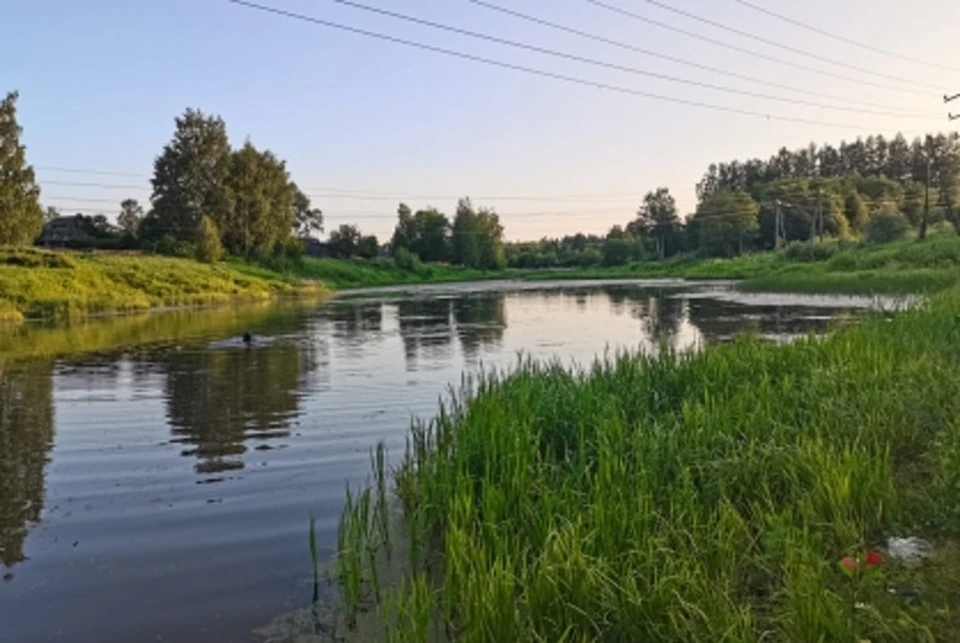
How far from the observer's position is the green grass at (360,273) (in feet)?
302

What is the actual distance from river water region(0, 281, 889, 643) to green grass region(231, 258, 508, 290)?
5940 cm

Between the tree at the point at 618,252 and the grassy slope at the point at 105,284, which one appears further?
the tree at the point at 618,252

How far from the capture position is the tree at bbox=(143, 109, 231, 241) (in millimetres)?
93562

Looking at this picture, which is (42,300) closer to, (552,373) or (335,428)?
(335,428)

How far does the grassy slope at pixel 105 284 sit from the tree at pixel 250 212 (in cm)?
1955

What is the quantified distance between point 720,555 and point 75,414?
48.1ft

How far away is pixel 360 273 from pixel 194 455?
104m

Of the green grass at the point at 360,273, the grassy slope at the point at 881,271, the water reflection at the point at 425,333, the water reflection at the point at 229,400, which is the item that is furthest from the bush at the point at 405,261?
the water reflection at the point at 229,400

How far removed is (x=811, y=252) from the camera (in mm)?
79438

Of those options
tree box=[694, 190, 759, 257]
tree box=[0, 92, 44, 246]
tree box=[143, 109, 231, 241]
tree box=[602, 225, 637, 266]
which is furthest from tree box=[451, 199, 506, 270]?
tree box=[0, 92, 44, 246]

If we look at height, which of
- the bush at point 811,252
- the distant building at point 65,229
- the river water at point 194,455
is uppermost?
the distant building at point 65,229

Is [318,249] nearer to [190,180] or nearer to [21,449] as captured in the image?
[190,180]

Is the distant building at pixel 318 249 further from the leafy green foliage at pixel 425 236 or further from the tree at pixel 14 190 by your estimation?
the tree at pixel 14 190

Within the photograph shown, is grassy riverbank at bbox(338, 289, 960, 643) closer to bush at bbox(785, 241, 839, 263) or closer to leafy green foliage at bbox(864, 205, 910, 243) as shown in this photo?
bush at bbox(785, 241, 839, 263)
